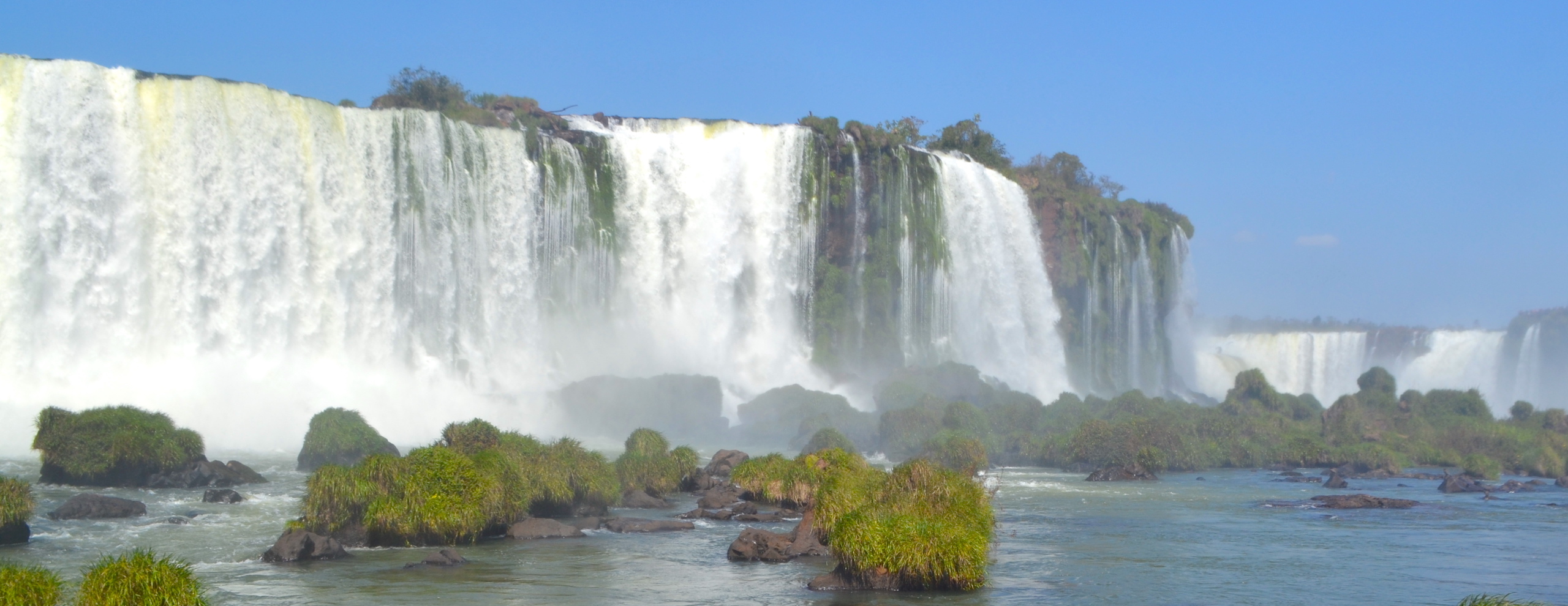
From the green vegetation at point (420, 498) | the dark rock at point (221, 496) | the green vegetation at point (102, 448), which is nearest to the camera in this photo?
the green vegetation at point (420, 498)

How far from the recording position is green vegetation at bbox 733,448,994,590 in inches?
661

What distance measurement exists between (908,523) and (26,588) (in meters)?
10.1

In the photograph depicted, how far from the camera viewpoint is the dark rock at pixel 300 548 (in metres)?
18.3

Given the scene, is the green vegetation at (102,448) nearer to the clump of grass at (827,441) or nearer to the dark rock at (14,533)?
the dark rock at (14,533)

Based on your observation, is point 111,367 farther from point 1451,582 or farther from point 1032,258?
point 1032,258

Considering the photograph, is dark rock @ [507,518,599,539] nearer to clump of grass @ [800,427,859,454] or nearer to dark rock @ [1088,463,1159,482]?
clump of grass @ [800,427,859,454]

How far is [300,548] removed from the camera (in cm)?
1839

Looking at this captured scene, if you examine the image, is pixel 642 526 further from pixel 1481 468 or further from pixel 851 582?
pixel 1481 468

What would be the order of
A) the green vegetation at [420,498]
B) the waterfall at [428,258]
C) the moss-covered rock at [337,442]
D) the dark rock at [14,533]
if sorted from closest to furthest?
the dark rock at [14,533] → the green vegetation at [420,498] → the moss-covered rock at [337,442] → the waterfall at [428,258]

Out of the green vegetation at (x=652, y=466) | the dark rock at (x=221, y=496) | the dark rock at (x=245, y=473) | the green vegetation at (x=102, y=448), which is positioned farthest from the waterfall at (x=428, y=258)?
the green vegetation at (x=652, y=466)

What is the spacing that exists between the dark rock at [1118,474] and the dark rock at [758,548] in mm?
17661

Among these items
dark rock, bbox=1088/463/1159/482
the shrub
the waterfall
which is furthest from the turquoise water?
the shrub

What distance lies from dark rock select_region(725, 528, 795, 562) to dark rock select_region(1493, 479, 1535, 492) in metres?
24.6

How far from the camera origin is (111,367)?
3597cm
